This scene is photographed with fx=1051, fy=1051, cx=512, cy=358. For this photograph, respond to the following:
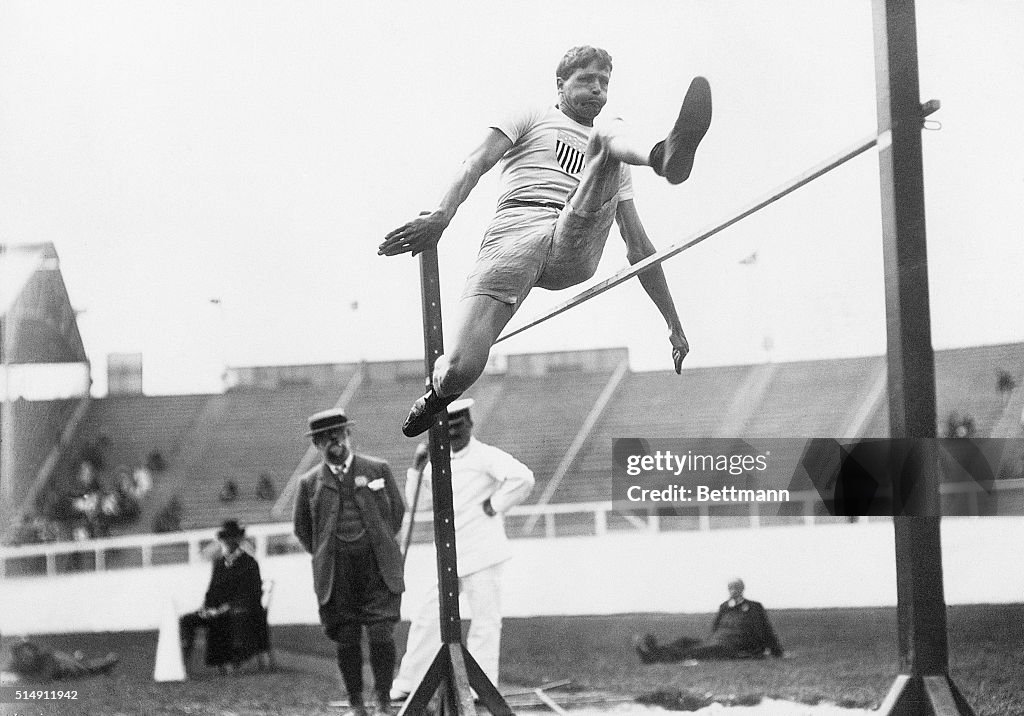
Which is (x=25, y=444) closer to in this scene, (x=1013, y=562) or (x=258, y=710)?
(x=258, y=710)

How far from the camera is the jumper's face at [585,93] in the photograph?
2.91 metres

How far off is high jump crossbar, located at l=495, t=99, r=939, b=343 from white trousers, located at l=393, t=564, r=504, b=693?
68 cm

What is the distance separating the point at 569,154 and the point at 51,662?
2.00 meters

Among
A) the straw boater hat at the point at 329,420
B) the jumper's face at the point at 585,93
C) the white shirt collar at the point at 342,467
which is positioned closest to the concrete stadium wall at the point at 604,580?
the white shirt collar at the point at 342,467

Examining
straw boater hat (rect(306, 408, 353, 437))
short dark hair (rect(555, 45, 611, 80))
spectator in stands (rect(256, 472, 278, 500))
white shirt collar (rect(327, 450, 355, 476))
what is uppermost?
short dark hair (rect(555, 45, 611, 80))

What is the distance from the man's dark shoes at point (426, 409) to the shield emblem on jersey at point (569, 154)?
2.30 feet

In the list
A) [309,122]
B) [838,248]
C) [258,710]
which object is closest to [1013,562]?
[838,248]

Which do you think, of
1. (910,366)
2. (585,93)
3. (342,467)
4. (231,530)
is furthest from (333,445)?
(910,366)

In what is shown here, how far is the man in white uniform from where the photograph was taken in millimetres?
2906

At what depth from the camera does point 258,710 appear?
9.50 feet

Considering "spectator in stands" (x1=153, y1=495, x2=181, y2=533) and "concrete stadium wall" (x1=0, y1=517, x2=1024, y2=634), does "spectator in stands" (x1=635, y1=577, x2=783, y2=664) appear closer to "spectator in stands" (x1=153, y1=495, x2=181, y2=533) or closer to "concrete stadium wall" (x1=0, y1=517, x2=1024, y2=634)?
"concrete stadium wall" (x1=0, y1=517, x2=1024, y2=634)

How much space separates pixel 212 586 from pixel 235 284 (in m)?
0.83

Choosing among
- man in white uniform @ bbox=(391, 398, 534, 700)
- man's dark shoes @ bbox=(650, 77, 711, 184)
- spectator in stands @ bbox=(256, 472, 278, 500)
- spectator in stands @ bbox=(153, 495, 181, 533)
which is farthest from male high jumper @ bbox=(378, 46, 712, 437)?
spectator in stands @ bbox=(153, 495, 181, 533)

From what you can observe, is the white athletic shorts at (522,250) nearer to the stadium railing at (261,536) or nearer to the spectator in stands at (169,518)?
the stadium railing at (261,536)
